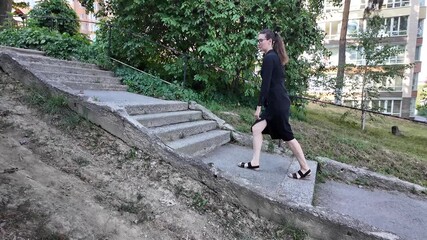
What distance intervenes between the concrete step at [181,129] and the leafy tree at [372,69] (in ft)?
28.6

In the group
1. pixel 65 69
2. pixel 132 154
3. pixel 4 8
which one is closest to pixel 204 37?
pixel 65 69

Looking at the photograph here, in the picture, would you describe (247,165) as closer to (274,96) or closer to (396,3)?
(274,96)

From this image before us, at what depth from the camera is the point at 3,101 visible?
14.1ft

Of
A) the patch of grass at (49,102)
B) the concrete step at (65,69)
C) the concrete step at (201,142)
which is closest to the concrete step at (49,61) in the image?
the concrete step at (65,69)

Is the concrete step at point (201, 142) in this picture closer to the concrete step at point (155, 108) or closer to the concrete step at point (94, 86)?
the concrete step at point (155, 108)

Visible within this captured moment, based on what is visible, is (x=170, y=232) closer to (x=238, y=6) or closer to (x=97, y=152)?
(x=97, y=152)

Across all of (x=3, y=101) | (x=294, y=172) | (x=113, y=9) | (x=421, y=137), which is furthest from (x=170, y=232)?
(x=421, y=137)

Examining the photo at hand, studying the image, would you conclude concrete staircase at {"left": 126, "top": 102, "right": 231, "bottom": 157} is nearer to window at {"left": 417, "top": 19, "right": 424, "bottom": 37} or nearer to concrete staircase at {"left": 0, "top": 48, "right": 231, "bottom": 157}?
concrete staircase at {"left": 0, "top": 48, "right": 231, "bottom": 157}

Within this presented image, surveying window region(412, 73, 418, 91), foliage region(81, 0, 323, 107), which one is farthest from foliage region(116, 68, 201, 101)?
window region(412, 73, 418, 91)

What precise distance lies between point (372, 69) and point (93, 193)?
12473 millimetres

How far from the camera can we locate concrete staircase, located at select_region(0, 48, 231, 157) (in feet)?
14.9

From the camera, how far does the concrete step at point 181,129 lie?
174 inches

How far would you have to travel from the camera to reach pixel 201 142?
4789 mm

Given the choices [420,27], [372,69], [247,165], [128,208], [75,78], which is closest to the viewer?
[128,208]
